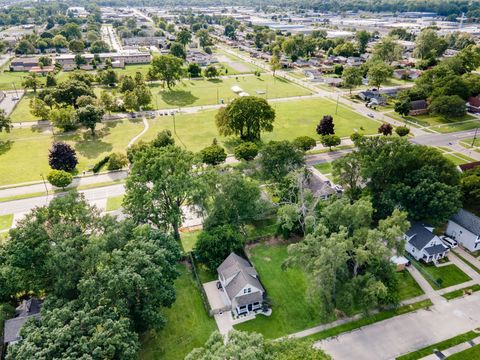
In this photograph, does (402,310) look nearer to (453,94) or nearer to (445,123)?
(445,123)

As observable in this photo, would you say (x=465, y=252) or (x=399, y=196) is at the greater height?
(x=399, y=196)

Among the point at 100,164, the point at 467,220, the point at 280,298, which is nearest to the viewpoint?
the point at 280,298

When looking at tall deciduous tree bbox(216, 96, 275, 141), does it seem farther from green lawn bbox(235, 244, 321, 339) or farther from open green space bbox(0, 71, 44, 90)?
open green space bbox(0, 71, 44, 90)

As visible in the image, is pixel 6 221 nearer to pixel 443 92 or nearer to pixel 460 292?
pixel 460 292

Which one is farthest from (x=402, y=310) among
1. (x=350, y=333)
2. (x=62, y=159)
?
(x=62, y=159)

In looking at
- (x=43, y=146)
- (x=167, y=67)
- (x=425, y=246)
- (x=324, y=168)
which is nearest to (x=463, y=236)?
(x=425, y=246)
